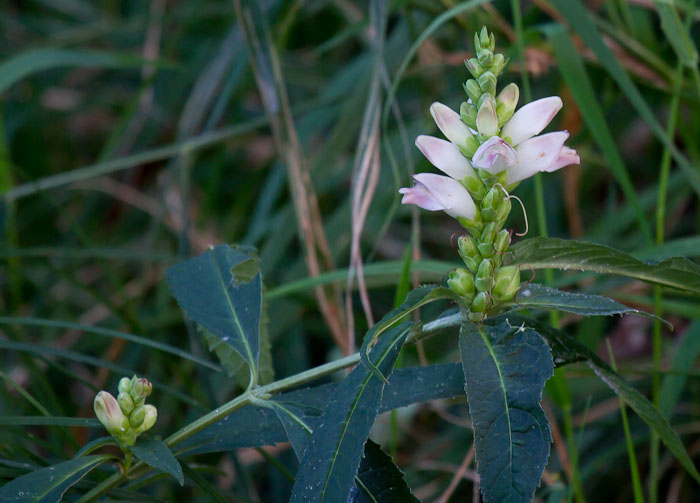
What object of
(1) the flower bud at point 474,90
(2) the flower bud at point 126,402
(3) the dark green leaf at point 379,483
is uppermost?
(1) the flower bud at point 474,90

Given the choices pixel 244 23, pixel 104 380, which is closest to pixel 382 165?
pixel 244 23

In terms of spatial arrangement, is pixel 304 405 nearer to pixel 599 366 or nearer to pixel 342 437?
pixel 342 437

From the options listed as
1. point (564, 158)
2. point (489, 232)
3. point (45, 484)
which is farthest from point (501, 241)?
point (45, 484)

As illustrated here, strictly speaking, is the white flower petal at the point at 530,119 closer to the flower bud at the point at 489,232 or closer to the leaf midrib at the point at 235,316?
the flower bud at the point at 489,232

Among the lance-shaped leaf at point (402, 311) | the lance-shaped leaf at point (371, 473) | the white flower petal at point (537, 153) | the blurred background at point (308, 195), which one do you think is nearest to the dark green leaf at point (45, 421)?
the blurred background at point (308, 195)

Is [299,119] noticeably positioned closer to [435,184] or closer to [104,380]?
[104,380]

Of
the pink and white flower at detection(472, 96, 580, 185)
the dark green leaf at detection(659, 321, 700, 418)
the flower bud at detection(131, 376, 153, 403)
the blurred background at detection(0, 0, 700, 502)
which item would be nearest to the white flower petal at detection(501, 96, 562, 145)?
the pink and white flower at detection(472, 96, 580, 185)

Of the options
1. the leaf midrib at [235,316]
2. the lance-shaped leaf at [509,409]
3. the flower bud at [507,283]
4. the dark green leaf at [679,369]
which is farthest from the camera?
the dark green leaf at [679,369]
